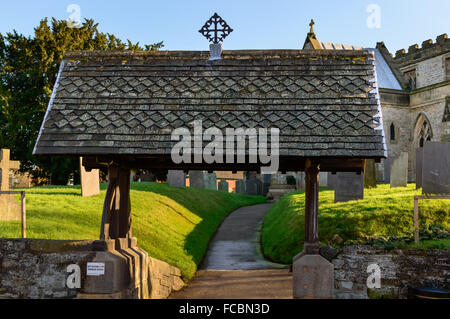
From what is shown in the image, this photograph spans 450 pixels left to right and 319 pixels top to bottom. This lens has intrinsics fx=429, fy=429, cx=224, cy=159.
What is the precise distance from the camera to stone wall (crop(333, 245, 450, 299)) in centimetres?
808

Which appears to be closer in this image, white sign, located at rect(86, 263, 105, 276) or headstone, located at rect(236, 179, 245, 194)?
white sign, located at rect(86, 263, 105, 276)

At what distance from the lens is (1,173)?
35.0 feet

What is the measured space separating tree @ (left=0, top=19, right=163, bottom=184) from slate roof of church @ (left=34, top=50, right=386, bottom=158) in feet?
54.8

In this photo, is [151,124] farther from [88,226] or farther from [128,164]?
[88,226]

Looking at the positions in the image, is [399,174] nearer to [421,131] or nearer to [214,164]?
[214,164]

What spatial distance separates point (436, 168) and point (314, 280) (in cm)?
708

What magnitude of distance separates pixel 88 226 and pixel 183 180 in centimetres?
1004

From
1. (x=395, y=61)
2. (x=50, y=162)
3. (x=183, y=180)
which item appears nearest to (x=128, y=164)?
(x=183, y=180)

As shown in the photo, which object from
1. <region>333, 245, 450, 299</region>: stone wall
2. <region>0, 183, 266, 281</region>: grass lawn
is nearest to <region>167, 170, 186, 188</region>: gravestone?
<region>0, 183, 266, 281</region>: grass lawn

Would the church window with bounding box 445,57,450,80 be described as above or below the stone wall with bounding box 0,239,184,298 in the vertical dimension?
above

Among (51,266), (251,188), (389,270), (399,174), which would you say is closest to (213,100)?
(51,266)

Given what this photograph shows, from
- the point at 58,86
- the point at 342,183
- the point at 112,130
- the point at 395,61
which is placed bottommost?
the point at 342,183

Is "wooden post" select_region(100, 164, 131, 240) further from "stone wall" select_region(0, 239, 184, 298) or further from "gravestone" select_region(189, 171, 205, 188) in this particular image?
"gravestone" select_region(189, 171, 205, 188)

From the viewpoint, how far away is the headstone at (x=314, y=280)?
6234 millimetres
